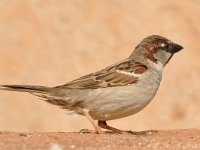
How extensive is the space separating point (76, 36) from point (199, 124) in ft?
17.8

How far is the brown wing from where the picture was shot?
45.1 feet

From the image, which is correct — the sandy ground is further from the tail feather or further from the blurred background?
the blurred background

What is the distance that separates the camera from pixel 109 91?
44.7 ft

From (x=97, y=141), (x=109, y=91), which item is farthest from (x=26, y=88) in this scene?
(x=97, y=141)

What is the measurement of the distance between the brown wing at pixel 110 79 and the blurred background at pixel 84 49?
10509 millimetres

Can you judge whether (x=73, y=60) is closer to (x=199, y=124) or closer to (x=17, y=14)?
(x=17, y=14)

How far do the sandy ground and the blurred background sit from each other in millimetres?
11551

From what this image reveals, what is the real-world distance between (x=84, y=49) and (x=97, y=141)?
15831 millimetres

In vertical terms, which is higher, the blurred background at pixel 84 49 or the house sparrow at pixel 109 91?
the blurred background at pixel 84 49

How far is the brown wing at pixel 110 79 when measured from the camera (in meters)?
13.7

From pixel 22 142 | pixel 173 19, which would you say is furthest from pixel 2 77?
pixel 22 142

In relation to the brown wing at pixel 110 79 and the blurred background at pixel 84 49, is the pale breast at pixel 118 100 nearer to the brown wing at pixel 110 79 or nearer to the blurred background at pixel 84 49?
the brown wing at pixel 110 79

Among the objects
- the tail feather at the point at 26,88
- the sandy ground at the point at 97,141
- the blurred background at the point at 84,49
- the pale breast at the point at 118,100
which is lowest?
the sandy ground at the point at 97,141

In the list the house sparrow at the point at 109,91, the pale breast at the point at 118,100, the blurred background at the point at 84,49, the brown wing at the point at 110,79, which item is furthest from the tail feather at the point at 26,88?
the blurred background at the point at 84,49
